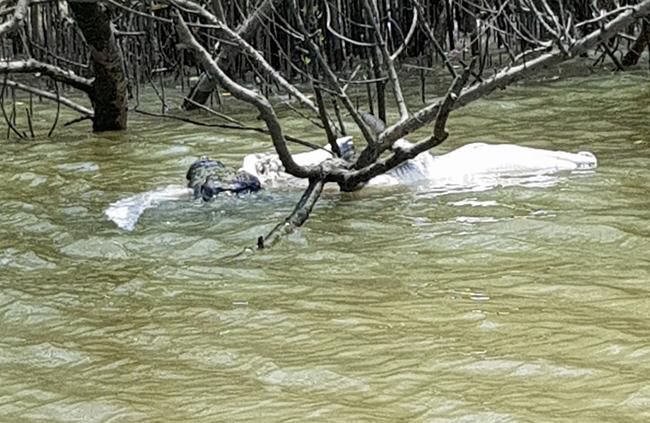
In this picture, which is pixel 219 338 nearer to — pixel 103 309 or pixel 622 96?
Answer: pixel 103 309

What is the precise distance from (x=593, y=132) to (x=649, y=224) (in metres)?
2.74

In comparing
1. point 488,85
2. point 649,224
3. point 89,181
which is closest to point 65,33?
point 89,181

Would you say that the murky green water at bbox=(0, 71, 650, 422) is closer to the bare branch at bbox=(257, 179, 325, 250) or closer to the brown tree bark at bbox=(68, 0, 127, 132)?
the bare branch at bbox=(257, 179, 325, 250)

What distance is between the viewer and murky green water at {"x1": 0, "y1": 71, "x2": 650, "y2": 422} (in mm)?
3225

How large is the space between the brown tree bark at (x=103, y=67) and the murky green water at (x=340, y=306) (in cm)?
179

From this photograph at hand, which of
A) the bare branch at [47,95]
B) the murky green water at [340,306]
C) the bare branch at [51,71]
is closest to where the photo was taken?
the murky green water at [340,306]

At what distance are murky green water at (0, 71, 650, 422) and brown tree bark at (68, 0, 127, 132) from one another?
5.88ft

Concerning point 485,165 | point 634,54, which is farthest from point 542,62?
point 634,54

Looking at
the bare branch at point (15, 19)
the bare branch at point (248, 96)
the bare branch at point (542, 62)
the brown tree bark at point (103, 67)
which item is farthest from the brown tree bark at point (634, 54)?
the bare branch at point (15, 19)

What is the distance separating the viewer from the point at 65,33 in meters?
11.3

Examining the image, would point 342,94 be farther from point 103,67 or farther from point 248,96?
point 103,67

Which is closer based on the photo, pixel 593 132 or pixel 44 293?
pixel 44 293

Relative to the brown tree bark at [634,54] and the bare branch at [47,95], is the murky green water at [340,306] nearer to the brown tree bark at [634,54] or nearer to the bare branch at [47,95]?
the bare branch at [47,95]

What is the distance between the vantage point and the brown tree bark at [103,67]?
8312 millimetres
